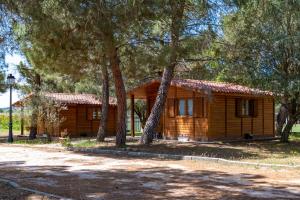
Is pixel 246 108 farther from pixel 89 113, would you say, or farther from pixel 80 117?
pixel 80 117

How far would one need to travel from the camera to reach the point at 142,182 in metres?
11.5

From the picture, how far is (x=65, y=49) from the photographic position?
57.0ft

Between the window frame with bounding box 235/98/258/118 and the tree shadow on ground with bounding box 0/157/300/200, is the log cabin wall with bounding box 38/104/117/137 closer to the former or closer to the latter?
the window frame with bounding box 235/98/258/118

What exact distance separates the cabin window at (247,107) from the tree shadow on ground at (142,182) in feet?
45.0

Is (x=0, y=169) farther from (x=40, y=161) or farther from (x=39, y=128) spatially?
(x=39, y=128)

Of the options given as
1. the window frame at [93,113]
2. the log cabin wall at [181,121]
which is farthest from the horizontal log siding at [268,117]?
the window frame at [93,113]

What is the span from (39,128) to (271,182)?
27.2 meters

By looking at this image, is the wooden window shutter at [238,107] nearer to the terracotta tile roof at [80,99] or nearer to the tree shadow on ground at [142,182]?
the terracotta tile roof at [80,99]

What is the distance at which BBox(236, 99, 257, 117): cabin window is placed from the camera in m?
27.7

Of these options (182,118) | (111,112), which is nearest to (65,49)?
(182,118)

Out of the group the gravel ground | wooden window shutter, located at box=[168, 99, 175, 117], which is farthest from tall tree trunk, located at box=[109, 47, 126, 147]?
the gravel ground

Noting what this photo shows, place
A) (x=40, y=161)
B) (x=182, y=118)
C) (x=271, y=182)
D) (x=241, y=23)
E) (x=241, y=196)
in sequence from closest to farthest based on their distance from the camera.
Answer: (x=241, y=196)
(x=271, y=182)
(x=40, y=161)
(x=241, y=23)
(x=182, y=118)

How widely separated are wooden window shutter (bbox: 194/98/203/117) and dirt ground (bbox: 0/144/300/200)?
9837 millimetres

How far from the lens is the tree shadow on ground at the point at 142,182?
385 inches
